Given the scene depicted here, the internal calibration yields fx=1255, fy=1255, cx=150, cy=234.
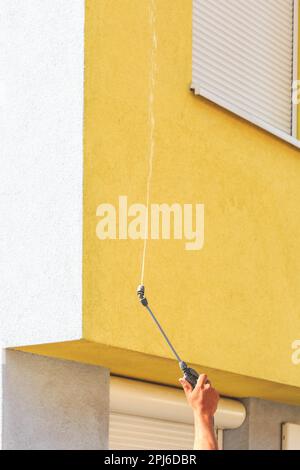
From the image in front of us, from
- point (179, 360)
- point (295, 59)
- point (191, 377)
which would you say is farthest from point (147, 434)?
point (191, 377)

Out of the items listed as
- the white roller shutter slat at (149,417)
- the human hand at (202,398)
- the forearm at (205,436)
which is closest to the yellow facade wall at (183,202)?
the white roller shutter slat at (149,417)

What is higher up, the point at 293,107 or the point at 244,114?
the point at 293,107

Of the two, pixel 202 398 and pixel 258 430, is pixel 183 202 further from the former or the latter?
pixel 202 398

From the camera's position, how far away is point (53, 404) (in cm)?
846

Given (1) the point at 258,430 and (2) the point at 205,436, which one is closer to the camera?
(2) the point at 205,436

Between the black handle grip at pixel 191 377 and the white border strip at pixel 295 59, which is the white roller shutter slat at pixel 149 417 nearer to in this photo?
the white border strip at pixel 295 59

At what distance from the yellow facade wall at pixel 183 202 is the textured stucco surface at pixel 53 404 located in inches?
22.7

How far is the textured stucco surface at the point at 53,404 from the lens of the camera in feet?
27.0

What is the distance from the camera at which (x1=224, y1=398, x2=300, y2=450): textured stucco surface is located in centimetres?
1059

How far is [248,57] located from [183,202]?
2.12 metres

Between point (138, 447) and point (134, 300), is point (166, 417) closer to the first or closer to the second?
point (138, 447)

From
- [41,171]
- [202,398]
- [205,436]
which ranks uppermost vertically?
[41,171]

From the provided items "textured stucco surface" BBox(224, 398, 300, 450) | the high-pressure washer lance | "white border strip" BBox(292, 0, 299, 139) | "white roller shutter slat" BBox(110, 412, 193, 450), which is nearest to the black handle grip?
the high-pressure washer lance

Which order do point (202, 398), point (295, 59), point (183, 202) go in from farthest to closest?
point (295, 59) < point (183, 202) < point (202, 398)
